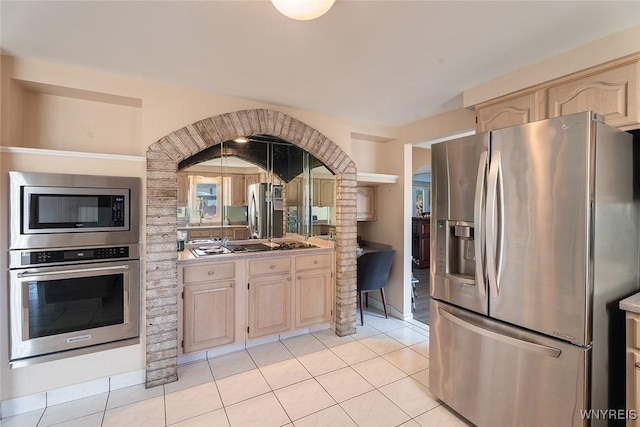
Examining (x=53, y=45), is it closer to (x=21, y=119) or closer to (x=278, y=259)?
(x=21, y=119)

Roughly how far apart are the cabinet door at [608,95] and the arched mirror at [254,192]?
2216 millimetres

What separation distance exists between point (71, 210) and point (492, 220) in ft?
9.45

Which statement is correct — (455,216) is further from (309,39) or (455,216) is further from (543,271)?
(309,39)

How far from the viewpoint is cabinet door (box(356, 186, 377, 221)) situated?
414 cm

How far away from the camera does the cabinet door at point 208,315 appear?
263 centimetres

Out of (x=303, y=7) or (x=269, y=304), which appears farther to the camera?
(x=269, y=304)

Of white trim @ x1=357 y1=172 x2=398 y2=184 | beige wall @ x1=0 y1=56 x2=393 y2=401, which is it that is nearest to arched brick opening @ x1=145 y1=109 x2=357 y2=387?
beige wall @ x1=0 y1=56 x2=393 y2=401

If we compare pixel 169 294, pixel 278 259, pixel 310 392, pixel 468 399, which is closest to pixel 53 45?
pixel 169 294

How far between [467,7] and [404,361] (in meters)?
2.76

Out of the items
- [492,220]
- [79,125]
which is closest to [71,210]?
[79,125]

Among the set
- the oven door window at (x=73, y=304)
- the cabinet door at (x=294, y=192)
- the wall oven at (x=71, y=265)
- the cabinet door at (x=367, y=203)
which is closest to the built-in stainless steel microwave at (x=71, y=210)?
the wall oven at (x=71, y=265)

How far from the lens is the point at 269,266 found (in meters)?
3.01

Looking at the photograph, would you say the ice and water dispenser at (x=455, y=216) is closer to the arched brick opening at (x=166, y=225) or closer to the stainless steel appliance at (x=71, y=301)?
the arched brick opening at (x=166, y=225)

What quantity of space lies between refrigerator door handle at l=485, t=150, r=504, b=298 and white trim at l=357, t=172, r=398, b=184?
6.00 ft
